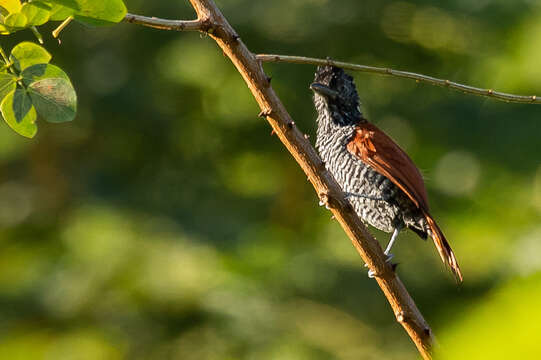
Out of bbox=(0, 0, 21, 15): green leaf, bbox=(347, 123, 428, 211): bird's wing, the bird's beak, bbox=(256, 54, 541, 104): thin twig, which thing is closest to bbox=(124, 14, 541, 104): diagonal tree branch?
bbox=(256, 54, 541, 104): thin twig

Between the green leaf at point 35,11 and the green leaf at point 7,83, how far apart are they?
0.12 metres

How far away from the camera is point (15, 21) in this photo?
4.95 ft

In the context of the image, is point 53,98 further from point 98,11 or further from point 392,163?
point 392,163

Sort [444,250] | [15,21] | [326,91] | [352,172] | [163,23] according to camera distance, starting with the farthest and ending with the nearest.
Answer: [326,91] → [352,172] → [444,250] → [163,23] → [15,21]

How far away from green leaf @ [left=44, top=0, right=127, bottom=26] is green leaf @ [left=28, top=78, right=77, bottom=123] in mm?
135

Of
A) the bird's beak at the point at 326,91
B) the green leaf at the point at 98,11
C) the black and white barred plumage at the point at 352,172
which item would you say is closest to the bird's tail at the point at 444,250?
the black and white barred plumage at the point at 352,172

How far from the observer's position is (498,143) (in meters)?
9.05

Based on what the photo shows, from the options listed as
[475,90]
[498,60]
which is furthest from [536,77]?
[475,90]

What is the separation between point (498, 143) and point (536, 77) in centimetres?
115

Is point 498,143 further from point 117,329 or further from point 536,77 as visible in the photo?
point 117,329

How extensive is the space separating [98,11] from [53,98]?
0.20 m

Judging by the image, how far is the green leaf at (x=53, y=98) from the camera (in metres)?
1.57

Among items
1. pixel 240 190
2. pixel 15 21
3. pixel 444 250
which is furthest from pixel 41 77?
pixel 240 190

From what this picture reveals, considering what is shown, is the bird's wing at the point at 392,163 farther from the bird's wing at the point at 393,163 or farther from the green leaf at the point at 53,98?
the green leaf at the point at 53,98
